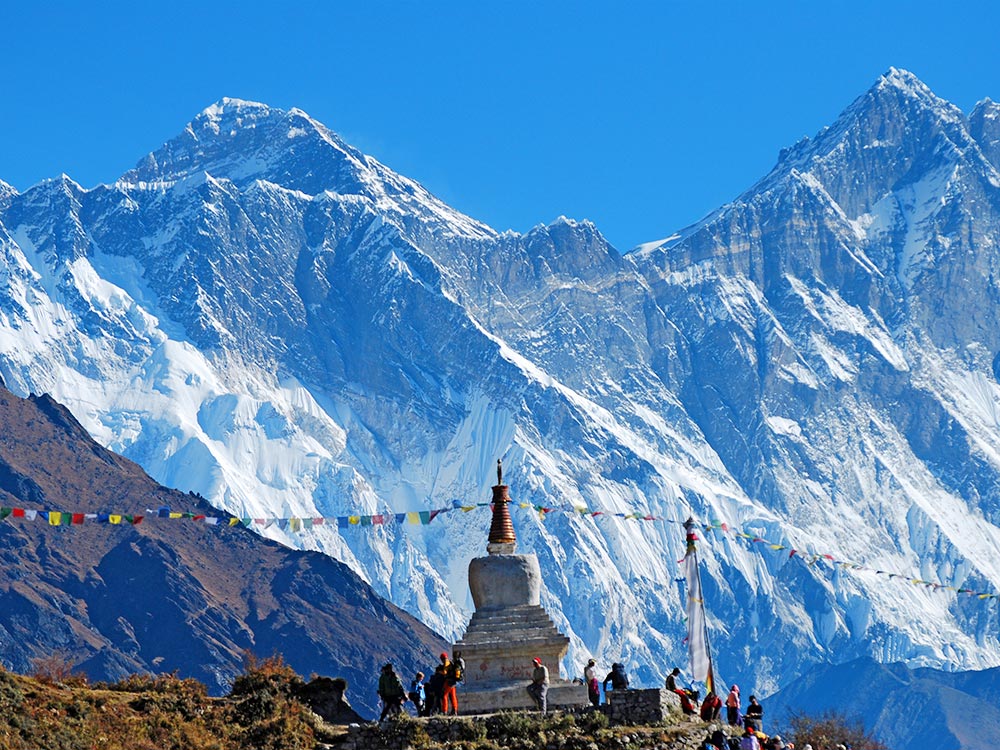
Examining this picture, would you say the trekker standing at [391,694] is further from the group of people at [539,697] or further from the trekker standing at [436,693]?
the trekker standing at [436,693]

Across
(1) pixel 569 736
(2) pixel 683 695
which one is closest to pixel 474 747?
(1) pixel 569 736

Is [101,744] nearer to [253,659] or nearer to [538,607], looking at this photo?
[253,659]

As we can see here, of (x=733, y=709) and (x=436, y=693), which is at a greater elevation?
(x=436, y=693)

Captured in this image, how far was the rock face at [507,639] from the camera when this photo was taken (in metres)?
60.7

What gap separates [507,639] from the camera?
6225 cm

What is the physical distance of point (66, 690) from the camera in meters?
53.4

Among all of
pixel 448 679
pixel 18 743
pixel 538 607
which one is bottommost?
pixel 18 743

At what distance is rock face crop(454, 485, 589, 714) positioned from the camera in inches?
2388

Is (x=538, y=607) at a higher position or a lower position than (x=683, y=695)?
higher

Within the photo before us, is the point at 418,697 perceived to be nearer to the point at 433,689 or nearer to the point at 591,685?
the point at 433,689

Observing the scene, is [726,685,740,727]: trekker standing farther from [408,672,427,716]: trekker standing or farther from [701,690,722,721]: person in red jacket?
[408,672,427,716]: trekker standing

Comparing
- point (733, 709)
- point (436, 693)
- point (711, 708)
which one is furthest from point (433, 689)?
point (733, 709)

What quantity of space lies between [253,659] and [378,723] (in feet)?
16.8

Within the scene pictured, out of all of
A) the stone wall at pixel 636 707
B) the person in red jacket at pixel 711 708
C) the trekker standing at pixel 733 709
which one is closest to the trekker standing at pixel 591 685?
the person in red jacket at pixel 711 708
